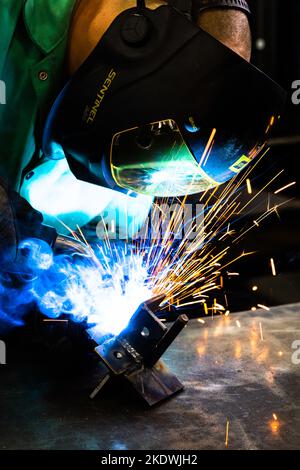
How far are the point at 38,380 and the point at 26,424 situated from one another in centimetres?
26

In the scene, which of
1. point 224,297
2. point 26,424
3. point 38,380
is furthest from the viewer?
point 224,297

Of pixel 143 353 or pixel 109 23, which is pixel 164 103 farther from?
pixel 143 353

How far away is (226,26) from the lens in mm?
1422

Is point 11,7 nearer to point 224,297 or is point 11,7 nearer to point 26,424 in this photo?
point 26,424

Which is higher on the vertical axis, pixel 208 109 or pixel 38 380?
pixel 208 109

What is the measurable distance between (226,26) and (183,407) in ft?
3.02

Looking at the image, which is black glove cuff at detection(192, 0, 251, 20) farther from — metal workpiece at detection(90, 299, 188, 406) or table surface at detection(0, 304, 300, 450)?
table surface at detection(0, 304, 300, 450)

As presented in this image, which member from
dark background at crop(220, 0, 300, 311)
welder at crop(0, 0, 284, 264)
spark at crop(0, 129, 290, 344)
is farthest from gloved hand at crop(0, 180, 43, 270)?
dark background at crop(220, 0, 300, 311)

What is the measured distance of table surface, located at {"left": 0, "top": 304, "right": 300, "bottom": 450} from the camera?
3.97 ft

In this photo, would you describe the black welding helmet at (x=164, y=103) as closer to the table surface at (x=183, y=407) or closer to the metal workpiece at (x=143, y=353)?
the metal workpiece at (x=143, y=353)

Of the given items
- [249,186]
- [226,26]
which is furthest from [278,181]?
[226,26]

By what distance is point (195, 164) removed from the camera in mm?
1461

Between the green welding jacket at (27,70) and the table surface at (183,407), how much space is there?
56 cm
